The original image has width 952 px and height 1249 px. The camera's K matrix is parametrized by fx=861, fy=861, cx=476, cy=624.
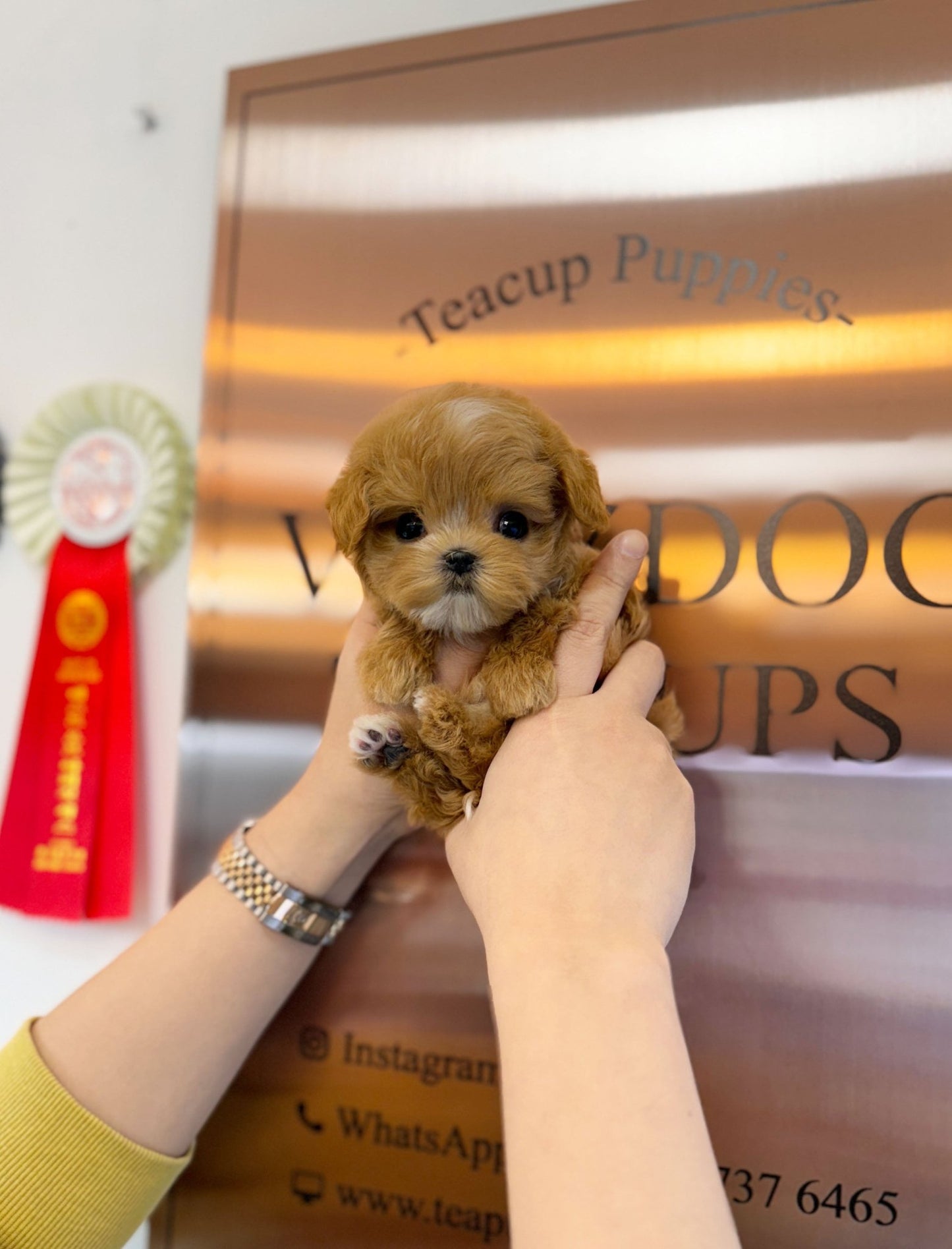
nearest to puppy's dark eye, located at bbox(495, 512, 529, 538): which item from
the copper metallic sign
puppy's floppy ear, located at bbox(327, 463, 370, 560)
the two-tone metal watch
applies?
puppy's floppy ear, located at bbox(327, 463, 370, 560)

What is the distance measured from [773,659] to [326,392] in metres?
0.62

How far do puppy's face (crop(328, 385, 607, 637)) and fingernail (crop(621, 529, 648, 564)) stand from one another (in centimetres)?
5

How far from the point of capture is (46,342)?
1244mm

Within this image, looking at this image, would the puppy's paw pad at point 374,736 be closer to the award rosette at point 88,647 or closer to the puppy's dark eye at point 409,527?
the puppy's dark eye at point 409,527

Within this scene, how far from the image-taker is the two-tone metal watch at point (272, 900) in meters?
0.89

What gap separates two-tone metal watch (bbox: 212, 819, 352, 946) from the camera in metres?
0.89

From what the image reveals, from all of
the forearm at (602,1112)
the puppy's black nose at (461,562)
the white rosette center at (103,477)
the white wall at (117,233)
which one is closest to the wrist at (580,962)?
the forearm at (602,1112)

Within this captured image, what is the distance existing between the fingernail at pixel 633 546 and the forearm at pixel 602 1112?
333 millimetres

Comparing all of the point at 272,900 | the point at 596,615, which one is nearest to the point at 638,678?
the point at 596,615

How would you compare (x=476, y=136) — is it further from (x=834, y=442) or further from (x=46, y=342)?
(x=46, y=342)

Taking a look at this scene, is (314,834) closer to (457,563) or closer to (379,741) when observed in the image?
(379,741)

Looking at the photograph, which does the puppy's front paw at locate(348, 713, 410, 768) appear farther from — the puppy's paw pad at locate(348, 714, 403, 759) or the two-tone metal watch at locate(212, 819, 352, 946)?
the two-tone metal watch at locate(212, 819, 352, 946)

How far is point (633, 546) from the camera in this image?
77 centimetres

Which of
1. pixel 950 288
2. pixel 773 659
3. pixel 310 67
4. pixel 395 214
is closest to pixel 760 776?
pixel 773 659
